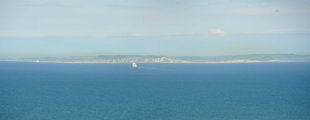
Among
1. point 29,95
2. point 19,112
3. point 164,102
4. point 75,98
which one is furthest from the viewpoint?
point 29,95

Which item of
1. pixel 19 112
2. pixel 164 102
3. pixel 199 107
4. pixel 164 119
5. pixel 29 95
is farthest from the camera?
pixel 29 95

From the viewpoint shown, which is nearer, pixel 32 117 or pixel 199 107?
pixel 32 117

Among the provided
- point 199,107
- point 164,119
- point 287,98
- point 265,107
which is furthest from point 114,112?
point 287,98

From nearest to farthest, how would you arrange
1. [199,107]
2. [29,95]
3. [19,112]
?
[19,112]
[199,107]
[29,95]

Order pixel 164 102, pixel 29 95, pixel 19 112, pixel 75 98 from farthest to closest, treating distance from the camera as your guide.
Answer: pixel 29 95, pixel 75 98, pixel 164 102, pixel 19 112

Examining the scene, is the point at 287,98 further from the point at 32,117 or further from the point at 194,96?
the point at 32,117

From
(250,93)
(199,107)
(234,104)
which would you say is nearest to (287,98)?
(250,93)

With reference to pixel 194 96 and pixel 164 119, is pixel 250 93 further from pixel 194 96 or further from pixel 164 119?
pixel 164 119

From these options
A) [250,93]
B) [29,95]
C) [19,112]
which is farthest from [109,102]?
[250,93]

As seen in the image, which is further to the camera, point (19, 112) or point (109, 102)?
point (109, 102)
